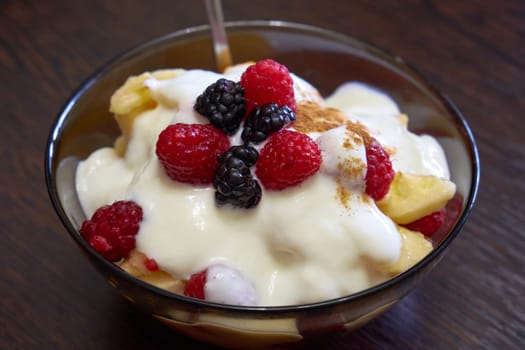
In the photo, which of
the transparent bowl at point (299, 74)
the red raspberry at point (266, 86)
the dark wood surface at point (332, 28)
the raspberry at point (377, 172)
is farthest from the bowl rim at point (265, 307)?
the red raspberry at point (266, 86)

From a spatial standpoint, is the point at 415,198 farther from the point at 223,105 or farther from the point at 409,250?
the point at 223,105

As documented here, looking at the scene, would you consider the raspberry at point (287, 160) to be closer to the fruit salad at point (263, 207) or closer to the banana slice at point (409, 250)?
the fruit salad at point (263, 207)

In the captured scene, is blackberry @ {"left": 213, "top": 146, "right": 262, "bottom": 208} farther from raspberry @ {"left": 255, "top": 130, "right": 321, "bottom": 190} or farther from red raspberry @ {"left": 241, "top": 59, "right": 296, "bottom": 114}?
red raspberry @ {"left": 241, "top": 59, "right": 296, "bottom": 114}

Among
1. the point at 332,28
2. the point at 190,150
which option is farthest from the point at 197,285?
the point at 332,28

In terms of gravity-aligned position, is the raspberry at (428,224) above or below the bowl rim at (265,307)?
below

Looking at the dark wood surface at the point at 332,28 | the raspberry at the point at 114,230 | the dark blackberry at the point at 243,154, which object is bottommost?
the dark wood surface at the point at 332,28
